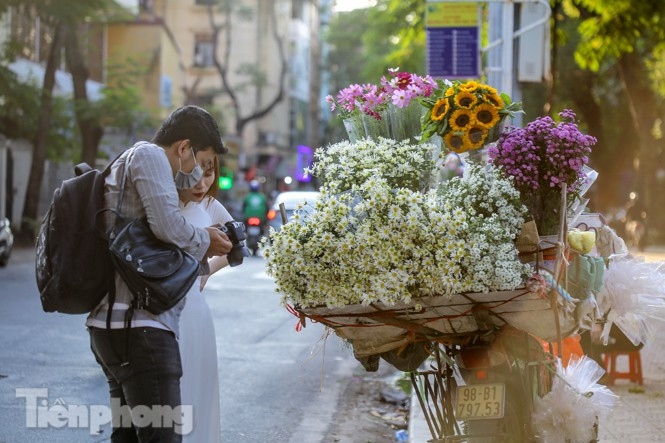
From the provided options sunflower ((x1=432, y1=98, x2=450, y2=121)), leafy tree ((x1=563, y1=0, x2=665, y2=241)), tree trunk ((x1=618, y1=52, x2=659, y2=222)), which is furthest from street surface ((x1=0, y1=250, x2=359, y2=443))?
tree trunk ((x1=618, y1=52, x2=659, y2=222))

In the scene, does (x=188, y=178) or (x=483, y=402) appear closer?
(x=188, y=178)

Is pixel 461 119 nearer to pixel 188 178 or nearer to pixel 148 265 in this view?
pixel 188 178

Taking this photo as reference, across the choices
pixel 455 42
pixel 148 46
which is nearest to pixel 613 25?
pixel 455 42

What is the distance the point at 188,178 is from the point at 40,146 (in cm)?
2391

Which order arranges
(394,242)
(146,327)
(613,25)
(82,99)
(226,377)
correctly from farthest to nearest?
(82,99), (613,25), (226,377), (394,242), (146,327)

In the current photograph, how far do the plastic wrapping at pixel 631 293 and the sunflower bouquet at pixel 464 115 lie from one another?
101cm

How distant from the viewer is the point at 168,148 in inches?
163

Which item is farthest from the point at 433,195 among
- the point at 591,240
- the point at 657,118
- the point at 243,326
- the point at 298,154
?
the point at 298,154

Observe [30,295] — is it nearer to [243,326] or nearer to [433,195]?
[243,326]

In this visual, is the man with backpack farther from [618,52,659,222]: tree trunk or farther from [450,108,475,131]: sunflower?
[618,52,659,222]: tree trunk

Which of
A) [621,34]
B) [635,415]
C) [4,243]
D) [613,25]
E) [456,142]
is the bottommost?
[635,415]

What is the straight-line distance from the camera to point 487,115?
16.4 feet

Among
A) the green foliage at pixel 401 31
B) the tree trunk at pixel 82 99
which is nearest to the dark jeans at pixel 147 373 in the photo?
the green foliage at pixel 401 31

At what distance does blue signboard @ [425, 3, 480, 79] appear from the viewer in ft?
48.0
